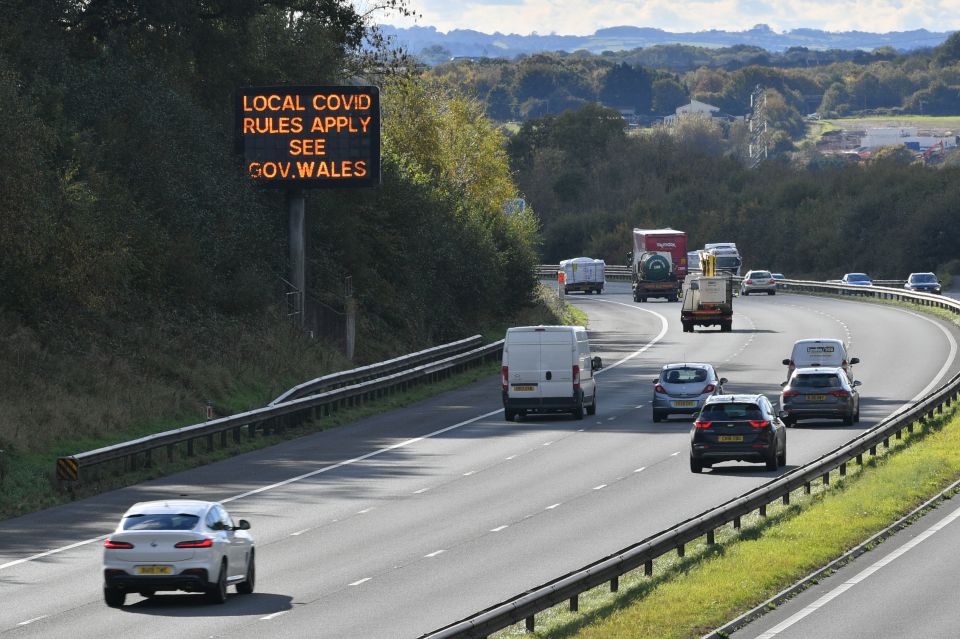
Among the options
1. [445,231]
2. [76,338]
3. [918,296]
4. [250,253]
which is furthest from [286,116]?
[918,296]

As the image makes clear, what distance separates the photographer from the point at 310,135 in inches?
1960

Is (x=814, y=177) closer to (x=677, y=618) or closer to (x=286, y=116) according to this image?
(x=286, y=116)

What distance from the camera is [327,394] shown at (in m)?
42.9

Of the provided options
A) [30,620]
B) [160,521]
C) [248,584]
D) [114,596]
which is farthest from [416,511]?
[30,620]

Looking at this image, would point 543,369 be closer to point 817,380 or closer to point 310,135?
point 817,380

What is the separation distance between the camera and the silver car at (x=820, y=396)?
3994 centimetres

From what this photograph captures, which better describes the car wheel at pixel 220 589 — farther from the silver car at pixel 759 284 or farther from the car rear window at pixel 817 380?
the silver car at pixel 759 284

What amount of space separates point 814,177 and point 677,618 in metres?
152

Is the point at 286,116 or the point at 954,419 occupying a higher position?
the point at 286,116

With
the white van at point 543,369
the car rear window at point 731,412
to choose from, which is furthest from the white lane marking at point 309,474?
the car rear window at point 731,412

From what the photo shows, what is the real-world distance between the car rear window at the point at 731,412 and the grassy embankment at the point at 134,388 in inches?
407

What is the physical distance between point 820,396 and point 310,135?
17.4 m

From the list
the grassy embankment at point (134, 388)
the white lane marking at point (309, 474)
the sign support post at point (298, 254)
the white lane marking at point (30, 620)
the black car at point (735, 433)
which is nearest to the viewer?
the white lane marking at point (30, 620)

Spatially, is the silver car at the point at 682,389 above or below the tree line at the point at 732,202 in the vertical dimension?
above
